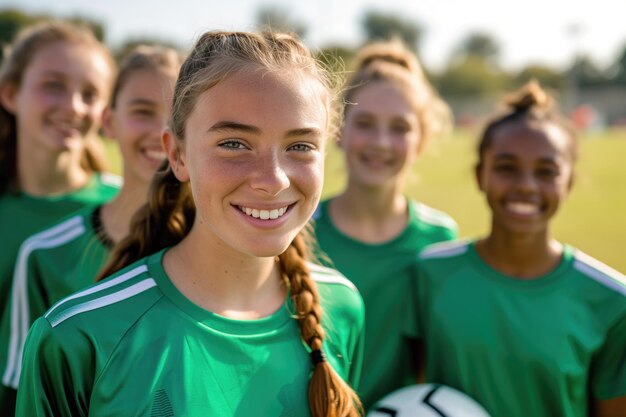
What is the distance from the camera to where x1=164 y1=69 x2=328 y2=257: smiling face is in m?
1.89

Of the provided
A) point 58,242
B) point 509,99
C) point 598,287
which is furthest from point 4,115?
point 598,287

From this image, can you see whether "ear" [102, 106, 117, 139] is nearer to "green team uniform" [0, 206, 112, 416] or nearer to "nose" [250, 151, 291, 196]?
"green team uniform" [0, 206, 112, 416]

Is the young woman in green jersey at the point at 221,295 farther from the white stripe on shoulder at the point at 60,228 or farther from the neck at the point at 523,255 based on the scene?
the neck at the point at 523,255

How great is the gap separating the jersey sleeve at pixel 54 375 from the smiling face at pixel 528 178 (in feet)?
6.64

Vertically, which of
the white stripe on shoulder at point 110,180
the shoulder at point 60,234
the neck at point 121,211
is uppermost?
the neck at point 121,211

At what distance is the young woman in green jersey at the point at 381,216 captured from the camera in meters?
3.19

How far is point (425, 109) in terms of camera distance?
12.4 feet

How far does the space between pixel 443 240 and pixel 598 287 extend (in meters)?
0.88

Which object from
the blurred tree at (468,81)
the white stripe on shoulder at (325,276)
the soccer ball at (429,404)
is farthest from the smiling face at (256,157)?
the blurred tree at (468,81)

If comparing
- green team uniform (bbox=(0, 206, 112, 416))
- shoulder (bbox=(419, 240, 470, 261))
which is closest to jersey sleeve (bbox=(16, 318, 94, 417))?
green team uniform (bbox=(0, 206, 112, 416))

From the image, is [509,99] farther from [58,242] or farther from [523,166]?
[58,242]

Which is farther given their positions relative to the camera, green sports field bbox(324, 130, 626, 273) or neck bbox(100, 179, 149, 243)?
green sports field bbox(324, 130, 626, 273)

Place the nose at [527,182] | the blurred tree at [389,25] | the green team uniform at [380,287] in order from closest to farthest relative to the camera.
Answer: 1. the nose at [527,182]
2. the green team uniform at [380,287]
3. the blurred tree at [389,25]

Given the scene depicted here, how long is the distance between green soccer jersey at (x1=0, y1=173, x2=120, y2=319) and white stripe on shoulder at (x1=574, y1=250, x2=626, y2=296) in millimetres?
2490
